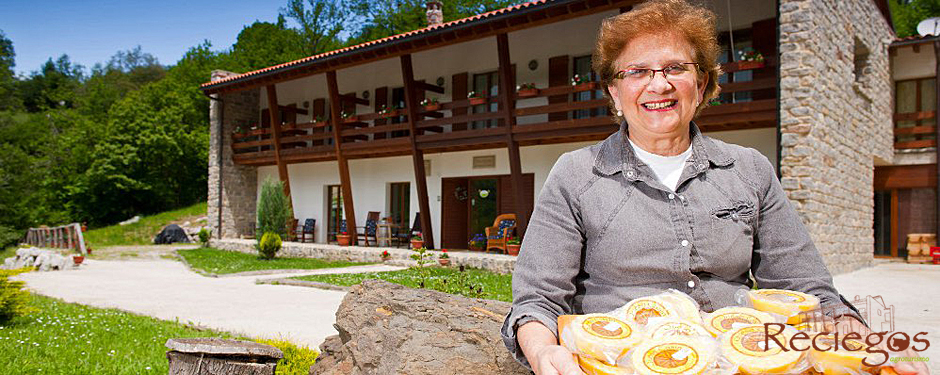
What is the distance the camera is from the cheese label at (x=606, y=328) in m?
1.08

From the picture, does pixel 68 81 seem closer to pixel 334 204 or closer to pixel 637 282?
pixel 334 204

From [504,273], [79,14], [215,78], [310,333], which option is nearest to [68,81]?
[79,14]

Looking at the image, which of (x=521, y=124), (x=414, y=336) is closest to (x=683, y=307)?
(x=414, y=336)

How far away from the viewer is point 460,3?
26.6 m

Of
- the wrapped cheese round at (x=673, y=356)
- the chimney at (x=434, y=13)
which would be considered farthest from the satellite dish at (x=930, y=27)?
the wrapped cheese round at (x=673, y=356)

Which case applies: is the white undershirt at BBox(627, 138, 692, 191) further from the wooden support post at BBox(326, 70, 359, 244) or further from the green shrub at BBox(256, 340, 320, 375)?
the wooden support post at BBox(326, 70, 359, 244)

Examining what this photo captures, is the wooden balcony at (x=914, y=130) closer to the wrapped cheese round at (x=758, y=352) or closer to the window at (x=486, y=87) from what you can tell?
the window at (x=486, y=87)

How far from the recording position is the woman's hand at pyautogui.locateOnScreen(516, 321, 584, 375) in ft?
3.74

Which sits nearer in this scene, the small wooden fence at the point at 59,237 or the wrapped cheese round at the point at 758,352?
the wrapped cheese round at the point at 758,352

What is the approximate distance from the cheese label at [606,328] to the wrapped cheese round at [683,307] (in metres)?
0.14

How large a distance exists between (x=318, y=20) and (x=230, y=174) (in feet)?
54.4

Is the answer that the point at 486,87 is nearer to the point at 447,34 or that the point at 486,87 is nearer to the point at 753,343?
the point at 447,34

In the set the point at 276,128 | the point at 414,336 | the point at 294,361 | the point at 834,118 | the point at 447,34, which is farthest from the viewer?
the point at 276,128

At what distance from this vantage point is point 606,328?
110cm
